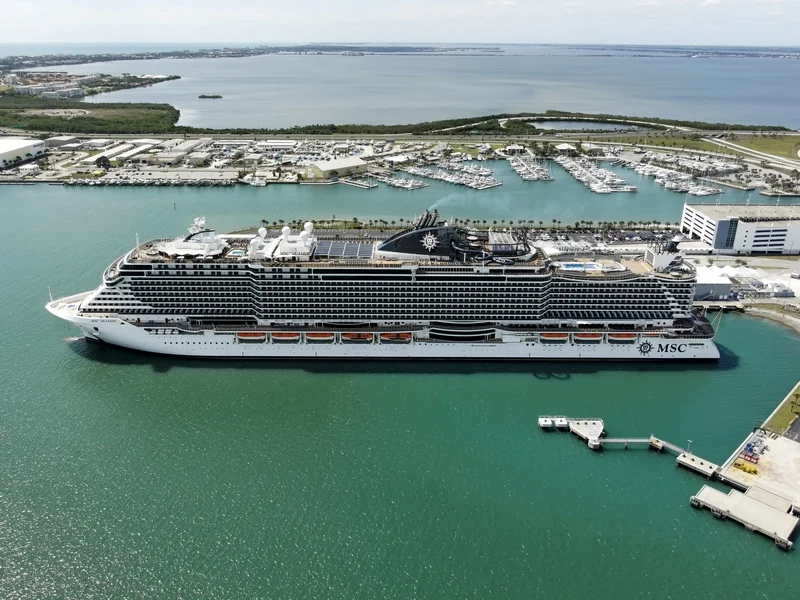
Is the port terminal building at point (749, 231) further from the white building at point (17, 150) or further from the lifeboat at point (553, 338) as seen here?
the white building at point (17, 150)

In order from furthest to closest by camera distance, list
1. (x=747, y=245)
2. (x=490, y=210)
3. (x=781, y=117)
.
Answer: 1. (x=781, y=117)
2. (x=490, y=210)
3. (x=747, y=245)

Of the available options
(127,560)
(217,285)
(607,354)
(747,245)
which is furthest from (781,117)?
(127,560)

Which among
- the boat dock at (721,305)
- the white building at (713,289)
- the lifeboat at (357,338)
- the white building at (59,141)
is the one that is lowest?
the boat dock at (721,305)

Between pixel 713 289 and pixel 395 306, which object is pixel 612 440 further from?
pixel 713 289

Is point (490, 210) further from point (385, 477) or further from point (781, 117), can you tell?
point (781, 117)

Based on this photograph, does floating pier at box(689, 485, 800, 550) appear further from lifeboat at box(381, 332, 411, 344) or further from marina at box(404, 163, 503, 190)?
marina at box(404, 163, 503, 190)

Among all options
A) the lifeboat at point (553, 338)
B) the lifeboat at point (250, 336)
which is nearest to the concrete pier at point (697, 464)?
the lifeboat at point (553, 338)

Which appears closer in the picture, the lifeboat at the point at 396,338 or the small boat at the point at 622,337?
the small boat at the point at 622,337
